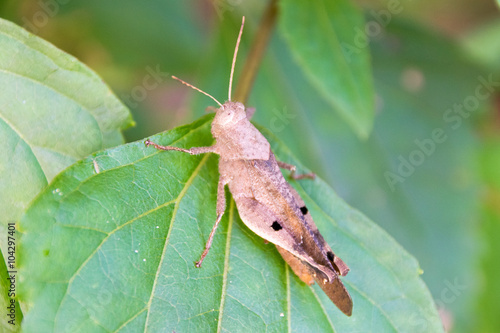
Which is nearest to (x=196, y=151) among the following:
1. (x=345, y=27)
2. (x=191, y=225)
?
(x=191, y=225)

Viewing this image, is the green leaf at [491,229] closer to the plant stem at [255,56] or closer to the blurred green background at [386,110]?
the blurred green background at [386,110]

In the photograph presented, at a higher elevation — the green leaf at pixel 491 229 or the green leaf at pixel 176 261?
the green leaf at pixel 491 229

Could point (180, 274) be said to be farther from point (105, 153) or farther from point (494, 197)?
point (494, 197)

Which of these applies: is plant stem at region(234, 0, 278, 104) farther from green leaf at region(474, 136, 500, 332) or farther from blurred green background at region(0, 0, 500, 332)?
green leaf at region(474, 136, 500, 332)

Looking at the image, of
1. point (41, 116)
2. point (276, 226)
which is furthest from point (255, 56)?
point (41, 116)

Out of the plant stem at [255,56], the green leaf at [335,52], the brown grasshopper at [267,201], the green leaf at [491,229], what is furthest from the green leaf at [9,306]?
the green leaf at [491,229]
